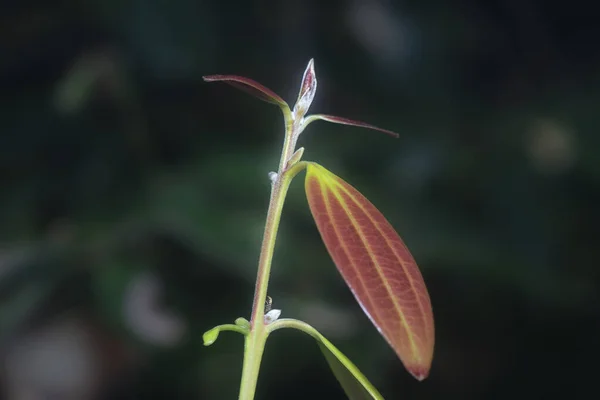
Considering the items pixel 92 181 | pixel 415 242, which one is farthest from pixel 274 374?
pixel 92 181

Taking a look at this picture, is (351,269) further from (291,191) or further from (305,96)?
(291,191)

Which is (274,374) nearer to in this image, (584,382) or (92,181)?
(92,181)

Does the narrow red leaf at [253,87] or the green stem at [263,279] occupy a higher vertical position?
the narrow red leaf at [253,87]

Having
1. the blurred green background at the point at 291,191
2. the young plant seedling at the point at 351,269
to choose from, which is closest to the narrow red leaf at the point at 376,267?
the young plant seedling at the point at 351,269

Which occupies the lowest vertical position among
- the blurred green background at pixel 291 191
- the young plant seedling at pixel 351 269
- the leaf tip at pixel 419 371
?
the blurred green background at pixel 291 191

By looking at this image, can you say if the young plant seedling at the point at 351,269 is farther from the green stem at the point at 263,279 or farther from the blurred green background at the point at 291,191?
the blurred green background at the point at 291,191

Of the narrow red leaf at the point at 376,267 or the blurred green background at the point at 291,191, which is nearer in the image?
the narrow red leaf at the point at 376,267

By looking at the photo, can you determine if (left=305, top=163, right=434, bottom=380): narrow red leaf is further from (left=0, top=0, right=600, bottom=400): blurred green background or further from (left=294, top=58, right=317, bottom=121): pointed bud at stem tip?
(left=0, top=0, right=600, bottom=400): blurred green background

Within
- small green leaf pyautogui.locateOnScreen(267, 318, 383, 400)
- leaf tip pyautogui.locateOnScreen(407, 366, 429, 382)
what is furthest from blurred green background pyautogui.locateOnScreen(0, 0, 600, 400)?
leaf tip pyautogui.locateOnScreen(407, 366, 429, 382)

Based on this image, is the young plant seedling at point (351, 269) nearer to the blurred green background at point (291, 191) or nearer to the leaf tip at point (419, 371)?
the leaf tip at point (419, 371)
